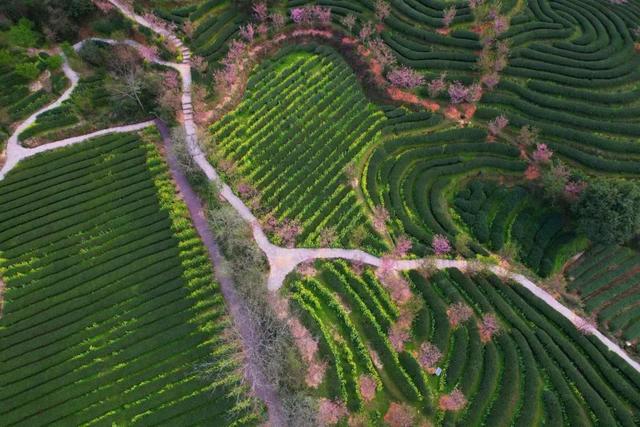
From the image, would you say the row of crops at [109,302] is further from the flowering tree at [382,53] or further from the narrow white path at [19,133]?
the flowering tree at [382,53]

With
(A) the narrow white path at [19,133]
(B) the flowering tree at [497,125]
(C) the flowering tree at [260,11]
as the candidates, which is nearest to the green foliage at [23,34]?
(A) the narrow white path at [19,133]

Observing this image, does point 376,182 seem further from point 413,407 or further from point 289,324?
point 413,407

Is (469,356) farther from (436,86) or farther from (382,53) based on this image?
(382,53)

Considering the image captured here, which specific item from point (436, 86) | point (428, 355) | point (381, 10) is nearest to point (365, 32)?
point (381, 10)

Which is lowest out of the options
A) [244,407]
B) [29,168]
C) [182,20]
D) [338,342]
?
[244,407]

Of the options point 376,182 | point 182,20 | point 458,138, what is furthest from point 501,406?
point 182,20

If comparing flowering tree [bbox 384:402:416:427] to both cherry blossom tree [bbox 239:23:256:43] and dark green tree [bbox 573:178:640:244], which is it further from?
cherry blossom tree [bbox 239:23:256:43]

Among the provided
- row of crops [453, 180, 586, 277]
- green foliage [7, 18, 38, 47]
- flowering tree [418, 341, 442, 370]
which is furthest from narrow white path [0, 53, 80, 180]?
row of crops [453, 180, 586, 277]
